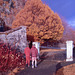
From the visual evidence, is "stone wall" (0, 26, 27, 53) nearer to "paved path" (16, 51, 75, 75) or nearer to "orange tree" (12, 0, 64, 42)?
"paved path" (16, 51, 75, 75)

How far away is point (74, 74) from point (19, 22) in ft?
50.1

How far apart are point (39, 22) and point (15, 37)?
8234 millimetres

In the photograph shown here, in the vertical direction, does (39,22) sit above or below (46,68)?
above

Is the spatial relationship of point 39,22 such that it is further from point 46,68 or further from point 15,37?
point 46,68

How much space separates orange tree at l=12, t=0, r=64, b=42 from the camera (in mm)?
17141

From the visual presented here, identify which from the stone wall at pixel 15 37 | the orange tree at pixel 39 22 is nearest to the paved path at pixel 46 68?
the stone wall at pixel 15 37

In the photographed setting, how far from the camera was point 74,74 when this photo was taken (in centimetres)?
532

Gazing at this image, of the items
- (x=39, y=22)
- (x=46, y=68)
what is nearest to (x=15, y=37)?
(x=46, y=68)

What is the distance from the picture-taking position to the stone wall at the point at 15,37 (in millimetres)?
9652

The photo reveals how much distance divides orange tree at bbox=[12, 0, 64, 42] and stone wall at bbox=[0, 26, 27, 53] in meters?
5.99

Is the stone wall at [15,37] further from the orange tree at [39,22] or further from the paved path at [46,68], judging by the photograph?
the orange tree at [39,22]

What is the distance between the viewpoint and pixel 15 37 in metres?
10.2

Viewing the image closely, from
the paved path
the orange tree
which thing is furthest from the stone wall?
the orange tree

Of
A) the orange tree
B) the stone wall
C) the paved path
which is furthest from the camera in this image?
the orange tree
